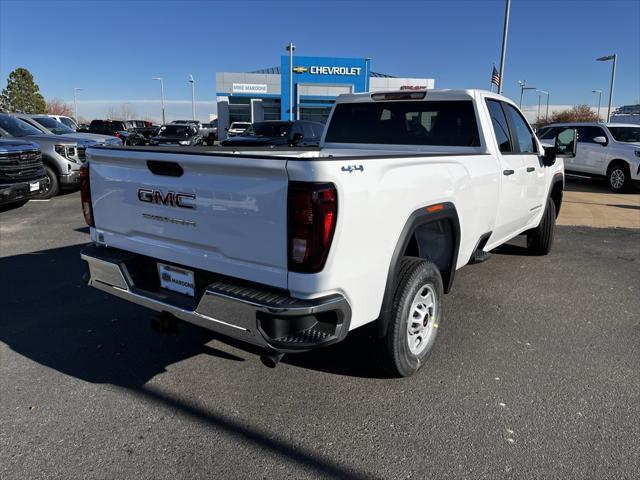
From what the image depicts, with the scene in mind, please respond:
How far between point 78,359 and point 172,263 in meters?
1.30

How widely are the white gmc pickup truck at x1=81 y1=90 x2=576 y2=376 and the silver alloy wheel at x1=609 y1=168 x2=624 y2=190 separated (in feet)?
36.0

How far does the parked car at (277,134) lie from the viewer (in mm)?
13348

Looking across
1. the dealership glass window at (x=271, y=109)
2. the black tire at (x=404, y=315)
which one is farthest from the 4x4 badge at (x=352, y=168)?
the dealership glass window at (x=271, y=109)

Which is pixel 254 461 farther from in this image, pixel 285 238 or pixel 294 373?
pixel 285 238

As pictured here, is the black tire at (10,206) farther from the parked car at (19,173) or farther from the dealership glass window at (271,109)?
the dealership glass window at (271,109)

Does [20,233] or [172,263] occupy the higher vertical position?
[172,263]

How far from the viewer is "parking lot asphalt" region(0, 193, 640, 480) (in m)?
2.53

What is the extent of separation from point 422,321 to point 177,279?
1651mm

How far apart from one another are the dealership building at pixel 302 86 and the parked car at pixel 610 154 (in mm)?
30254

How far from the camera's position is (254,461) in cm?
253

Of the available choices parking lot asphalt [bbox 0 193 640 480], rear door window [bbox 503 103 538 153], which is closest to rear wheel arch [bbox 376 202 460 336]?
parking lot asphalt [bbox 0 193 640 480]

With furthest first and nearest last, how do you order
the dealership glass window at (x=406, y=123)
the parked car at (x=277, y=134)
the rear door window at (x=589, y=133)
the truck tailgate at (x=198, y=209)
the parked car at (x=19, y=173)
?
the rear door window at (x=589, y=133)
the parked car at (x=277, y=134)
the parked car at (x=19, y=173)
the dealership glass window at (x=406, y=123)
the truck tailgate at (x=198, y=209)

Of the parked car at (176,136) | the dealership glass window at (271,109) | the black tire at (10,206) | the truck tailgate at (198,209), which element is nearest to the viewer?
the truck tailgate at (198,209)

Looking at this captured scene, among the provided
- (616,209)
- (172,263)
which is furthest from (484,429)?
(616,209)
